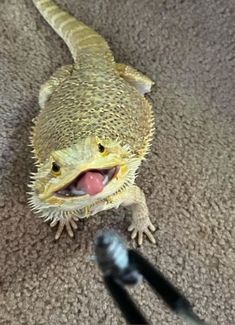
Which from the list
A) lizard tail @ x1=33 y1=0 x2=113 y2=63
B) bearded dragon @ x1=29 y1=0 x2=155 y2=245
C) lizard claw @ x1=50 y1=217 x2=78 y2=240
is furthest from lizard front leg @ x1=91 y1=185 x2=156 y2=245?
lizard tail @ x1=33 y1=0 x2=113 y2=63

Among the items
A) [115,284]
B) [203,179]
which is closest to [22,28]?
[203,179]

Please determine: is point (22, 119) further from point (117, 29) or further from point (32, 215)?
point (117, 29)

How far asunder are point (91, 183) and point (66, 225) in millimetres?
301

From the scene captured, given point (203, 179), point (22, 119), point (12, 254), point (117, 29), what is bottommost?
point (12, 254)

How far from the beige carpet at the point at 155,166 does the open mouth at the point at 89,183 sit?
243mm

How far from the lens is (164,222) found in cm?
131

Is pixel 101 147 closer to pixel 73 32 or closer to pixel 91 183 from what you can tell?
pixel 91 183

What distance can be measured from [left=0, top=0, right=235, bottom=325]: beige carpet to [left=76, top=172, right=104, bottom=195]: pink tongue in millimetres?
268

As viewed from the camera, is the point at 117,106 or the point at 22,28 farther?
the point at 22,28

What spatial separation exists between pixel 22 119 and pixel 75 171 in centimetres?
49

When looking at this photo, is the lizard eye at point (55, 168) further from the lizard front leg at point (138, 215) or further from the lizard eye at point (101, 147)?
the lizard front leg at point (138, 215)

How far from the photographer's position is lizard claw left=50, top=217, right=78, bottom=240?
1.27 m

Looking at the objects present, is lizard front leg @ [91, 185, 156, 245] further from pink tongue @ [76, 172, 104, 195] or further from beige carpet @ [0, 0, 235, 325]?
pink tongue @ [76, 172, 104, 195]

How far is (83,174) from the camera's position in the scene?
1.03m
